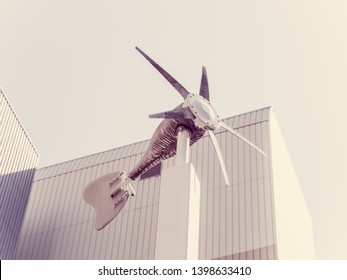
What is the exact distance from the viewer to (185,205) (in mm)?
16484

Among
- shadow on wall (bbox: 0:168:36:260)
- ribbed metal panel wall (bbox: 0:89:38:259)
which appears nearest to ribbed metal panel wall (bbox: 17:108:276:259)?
shadow on wall (bbox: 0:168:36:260)

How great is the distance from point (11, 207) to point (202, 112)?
1378 inches

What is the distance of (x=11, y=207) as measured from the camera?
162 feet

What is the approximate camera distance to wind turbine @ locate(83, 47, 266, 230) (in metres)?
19.1

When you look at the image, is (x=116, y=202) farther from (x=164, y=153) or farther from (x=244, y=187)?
(x=244, y=187)

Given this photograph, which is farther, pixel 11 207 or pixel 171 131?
pixel 11 207

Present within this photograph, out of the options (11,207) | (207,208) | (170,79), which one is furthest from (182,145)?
(11,207)

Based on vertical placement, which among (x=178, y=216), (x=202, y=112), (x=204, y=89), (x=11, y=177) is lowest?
(x=178, y=216)

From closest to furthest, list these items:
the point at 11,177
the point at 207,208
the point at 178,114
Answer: the point at 178,114 → the point at 207,208 → the point at 11,177

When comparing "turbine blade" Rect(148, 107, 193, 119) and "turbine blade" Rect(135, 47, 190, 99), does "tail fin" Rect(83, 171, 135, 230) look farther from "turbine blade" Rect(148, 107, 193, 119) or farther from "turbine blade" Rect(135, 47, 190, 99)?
"turbine blade" Rect(135, 47, 190, 99)

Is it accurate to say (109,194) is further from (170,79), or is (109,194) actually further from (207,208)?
(207,208)

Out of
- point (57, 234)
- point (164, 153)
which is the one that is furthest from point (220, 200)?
point (164, 153)

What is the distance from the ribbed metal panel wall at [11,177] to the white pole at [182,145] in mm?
32357

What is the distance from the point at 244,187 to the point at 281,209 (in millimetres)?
3324
